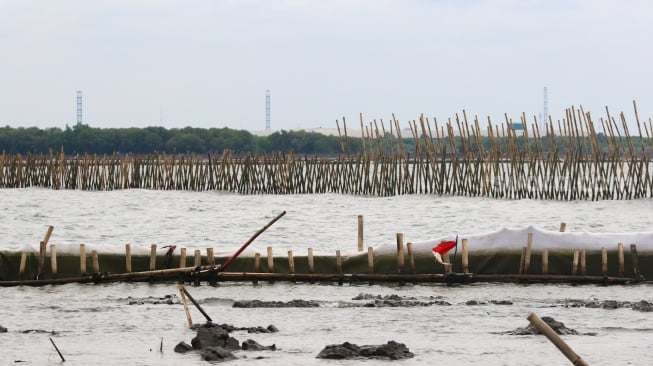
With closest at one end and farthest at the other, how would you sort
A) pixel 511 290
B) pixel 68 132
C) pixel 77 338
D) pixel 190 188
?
pixel 77 338 → pixel 511 290 → pixel 190 188 → pixel 68 132

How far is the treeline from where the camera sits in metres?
84.7

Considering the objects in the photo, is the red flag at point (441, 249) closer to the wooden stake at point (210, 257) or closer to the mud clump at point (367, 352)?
the wooden stake at point (210, 257)

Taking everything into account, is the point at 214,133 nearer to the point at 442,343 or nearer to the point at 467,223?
the point at 467,223

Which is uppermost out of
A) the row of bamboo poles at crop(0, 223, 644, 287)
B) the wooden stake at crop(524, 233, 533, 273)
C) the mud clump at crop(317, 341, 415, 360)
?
the wooden stake at crop(524, 233, 533, 273)

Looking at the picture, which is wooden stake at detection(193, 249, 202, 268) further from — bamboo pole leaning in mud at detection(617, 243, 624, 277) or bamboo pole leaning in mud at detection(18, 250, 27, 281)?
bamboo pole leaning in mud at detection(617, 243, 624, 277)

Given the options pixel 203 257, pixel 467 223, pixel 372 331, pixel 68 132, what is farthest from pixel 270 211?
pixel 68 132

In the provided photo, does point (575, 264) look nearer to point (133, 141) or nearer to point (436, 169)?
point (436, 169)

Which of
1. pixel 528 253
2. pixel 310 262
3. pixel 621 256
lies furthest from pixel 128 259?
pixel 621 256

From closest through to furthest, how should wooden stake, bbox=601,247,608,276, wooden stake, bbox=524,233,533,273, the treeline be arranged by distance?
wooden stake, bbox=601,247,608,276, wooden stake, bbox=524,233,533,273, the treeline

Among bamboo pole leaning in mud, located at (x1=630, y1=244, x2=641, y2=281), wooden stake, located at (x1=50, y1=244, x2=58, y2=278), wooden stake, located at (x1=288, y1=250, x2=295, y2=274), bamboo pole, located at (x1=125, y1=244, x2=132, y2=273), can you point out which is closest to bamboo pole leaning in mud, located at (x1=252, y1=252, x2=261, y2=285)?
wooden stake, located at (x1=288, y1=250, x2=295, y2=274)

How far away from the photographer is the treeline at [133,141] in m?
84.7

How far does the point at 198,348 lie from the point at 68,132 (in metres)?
76.3

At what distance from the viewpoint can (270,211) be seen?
33.8 m

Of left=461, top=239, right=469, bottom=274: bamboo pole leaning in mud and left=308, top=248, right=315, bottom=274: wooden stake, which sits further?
left=308, top=248, right=315, bottom=274: wooden stake
